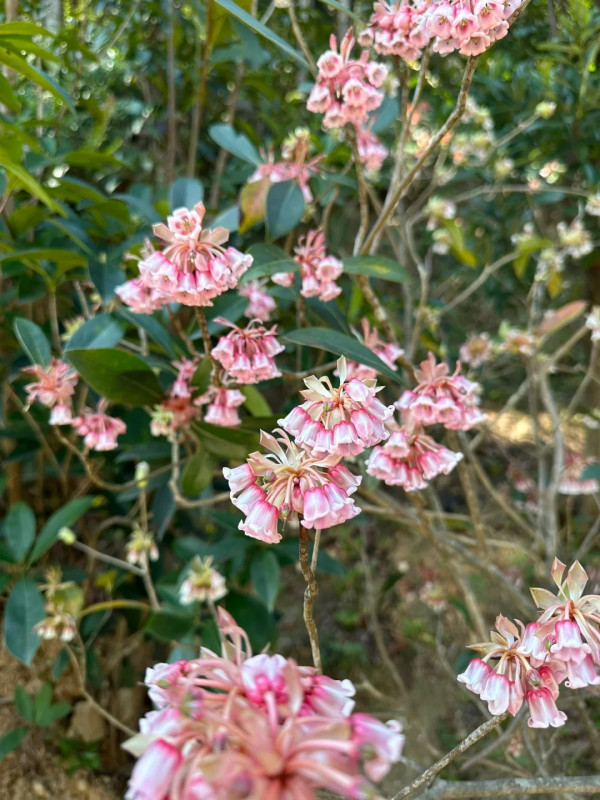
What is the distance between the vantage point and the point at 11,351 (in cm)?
134

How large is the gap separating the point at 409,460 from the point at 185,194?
0.67m

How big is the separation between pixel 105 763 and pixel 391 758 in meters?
1.40

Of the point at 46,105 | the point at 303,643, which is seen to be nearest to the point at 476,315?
the point at 303,643

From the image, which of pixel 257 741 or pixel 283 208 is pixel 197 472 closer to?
pixel 283 208

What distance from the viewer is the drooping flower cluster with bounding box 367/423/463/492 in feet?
2.19

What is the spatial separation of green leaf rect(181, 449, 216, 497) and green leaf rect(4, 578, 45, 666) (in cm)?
39

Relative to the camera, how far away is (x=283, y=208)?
2.94 feet

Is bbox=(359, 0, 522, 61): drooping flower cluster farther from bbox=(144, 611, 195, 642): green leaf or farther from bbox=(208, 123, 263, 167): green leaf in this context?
bbox=(144, 611, 195, 642): green leaf

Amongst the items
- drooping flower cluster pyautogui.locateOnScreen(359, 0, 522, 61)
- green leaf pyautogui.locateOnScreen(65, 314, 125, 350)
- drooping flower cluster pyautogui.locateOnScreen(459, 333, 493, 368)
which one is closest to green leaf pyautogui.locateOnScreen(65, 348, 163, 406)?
green leaf pyautogui.locateOnScreen(65, 314, 125, 350)

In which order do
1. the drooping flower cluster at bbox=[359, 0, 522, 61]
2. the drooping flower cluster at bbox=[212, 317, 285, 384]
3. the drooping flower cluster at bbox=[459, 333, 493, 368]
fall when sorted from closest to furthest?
the drooping flower cluster at bbox=[359, 0, 522, 61]
the drooping flower cluster at bbox=[212, 317, 285, 384]
the drooping flower cluster at bbox=[459, 333, 493, 368]

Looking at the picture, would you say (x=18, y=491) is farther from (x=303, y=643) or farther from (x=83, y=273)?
(x=303, y=643)

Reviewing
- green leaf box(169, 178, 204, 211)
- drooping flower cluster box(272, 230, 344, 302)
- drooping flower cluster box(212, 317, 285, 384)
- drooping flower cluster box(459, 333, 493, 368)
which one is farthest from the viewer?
drooping flower cluster box(459, 333, 493, 368)

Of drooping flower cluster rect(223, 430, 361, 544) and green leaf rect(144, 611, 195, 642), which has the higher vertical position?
Result: drooping flower cluster rect(223, 430, 361, 544)

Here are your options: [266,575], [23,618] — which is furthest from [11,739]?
[266,575]
